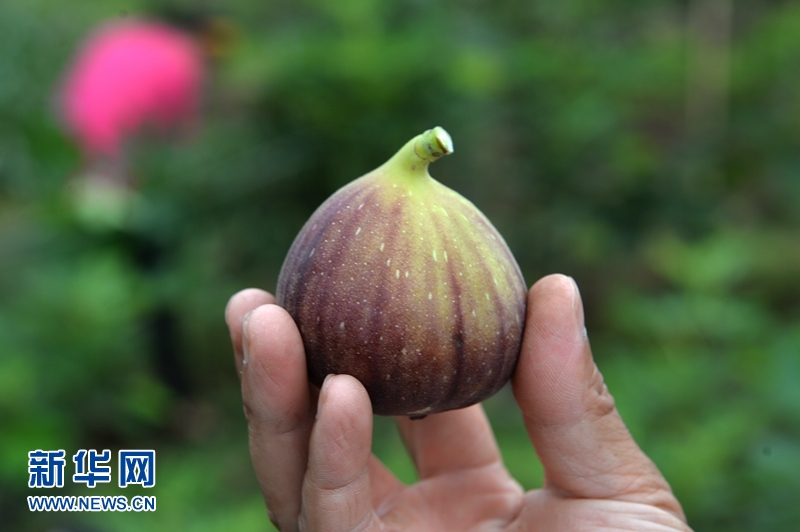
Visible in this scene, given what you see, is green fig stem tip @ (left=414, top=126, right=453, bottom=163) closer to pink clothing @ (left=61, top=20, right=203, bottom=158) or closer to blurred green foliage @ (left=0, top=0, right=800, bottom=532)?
blurred green foliage @ (left=0, top=0, right=800, bottom=532)

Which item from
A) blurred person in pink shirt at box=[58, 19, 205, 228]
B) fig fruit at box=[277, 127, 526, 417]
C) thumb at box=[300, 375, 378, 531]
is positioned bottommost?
thumb at box=[300, 375, 378, 531]

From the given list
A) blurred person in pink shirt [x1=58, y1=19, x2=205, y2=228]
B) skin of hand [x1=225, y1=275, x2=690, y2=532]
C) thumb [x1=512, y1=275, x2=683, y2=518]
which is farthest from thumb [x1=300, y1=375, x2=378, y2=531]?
blurred person in pink shirt [x1=58, y1=19, x2=205, y2=228]

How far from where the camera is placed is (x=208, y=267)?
4.09 meters

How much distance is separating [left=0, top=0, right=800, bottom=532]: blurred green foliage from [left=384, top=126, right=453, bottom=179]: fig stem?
5.22 ft

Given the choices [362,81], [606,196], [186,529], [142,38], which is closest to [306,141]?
[362,81]

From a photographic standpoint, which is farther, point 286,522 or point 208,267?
point 208,267

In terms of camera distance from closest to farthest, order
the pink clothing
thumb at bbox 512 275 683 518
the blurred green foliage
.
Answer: thumb at bbox 512 275 683 518
the blurred green foliage
the pink clothing

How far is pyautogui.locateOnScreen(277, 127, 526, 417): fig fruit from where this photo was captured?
159 cm

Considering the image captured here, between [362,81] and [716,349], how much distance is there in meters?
2.18

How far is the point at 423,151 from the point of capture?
1.70 meters

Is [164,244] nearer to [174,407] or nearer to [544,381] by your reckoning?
[174,407]

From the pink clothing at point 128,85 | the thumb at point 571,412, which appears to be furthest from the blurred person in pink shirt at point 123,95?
the thumb at point 571,412

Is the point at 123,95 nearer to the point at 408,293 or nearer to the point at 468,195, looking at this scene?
the point at 468,195

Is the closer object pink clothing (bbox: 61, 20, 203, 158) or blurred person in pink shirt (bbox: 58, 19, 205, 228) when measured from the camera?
blurred person in pink shirt (bbox: 58, 19, 205, 228)
